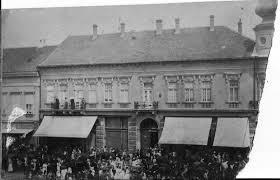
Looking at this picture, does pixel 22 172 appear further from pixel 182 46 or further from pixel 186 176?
pixel 182 46

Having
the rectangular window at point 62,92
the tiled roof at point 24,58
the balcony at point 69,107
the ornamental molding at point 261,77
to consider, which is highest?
the tiled roof at point 24,58

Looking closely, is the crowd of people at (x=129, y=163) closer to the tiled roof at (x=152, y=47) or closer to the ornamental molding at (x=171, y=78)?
the ornamental molding at (x=171, y=78)

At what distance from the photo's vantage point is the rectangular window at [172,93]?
5.88m

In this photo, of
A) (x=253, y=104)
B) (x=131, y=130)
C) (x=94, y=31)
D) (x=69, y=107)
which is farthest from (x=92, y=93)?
(x=253, y=104)

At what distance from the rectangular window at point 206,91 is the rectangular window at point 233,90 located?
288 mm

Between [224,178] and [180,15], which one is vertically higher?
[180,15]

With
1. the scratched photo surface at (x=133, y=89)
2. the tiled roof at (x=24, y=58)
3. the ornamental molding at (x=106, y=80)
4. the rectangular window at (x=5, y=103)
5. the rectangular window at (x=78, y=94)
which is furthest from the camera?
the rectangular window at (x=5, y=103)

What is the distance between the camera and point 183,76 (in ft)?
19.2

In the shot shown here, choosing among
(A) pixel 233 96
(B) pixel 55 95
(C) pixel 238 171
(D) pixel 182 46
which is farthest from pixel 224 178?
(B) pixel 55 95

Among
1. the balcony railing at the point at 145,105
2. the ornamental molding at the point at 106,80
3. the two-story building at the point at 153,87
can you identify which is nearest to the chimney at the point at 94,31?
the two-story building at the point at 153,87

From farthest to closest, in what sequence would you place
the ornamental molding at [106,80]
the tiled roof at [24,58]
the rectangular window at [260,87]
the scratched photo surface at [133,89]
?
the tiled roof at [24,58] < the ornamental molding at [106,80] < the scratched photo surface at [133,89] < the rectangular window at [260,87]

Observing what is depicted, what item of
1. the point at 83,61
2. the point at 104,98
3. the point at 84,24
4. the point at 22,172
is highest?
the point at 84,24

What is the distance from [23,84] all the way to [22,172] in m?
1.38

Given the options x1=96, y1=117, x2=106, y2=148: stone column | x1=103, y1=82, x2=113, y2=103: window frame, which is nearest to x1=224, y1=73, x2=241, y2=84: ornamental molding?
x1=103, y1=82, x2=113, y2=103: window frame
